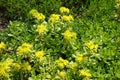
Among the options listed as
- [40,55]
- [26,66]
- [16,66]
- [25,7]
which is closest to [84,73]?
[40,55]

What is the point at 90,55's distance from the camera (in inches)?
150

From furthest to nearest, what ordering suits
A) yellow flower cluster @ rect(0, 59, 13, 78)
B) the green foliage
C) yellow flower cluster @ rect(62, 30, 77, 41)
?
the green foliage, yellow flower cluster @ rect(62, 30, 77, 41), yellow flower cluster @ rect(0, 59, 13, 78)

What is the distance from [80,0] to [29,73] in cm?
196

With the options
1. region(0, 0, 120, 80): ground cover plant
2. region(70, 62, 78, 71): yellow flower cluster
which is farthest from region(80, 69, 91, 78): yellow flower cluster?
region(70, 62, 78, 71): yellow flower cluster

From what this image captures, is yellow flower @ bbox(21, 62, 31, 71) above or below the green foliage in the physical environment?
below


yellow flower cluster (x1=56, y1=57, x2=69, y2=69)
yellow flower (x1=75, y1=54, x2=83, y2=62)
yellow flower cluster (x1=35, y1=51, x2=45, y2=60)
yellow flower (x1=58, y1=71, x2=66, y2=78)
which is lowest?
yellow flower (x1=58, y1=71, x2=66, y2=78)

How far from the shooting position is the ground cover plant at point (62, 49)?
366 centimetres

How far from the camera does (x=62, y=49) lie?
4.09m

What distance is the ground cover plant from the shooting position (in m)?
3.66

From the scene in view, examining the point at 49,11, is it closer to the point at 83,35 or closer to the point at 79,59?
A: the point at 83,35

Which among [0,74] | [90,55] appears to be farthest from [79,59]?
[0,74]

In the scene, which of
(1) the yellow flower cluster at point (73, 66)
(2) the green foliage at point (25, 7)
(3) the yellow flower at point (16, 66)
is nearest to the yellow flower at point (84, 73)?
(1) the yellow flower cluster at point (73, 66)

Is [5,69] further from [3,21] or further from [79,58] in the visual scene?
[3,21]

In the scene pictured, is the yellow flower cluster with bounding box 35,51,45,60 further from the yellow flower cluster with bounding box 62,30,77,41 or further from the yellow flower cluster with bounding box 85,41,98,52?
the yellow flower cluster with bounding box 85,41,98,52
